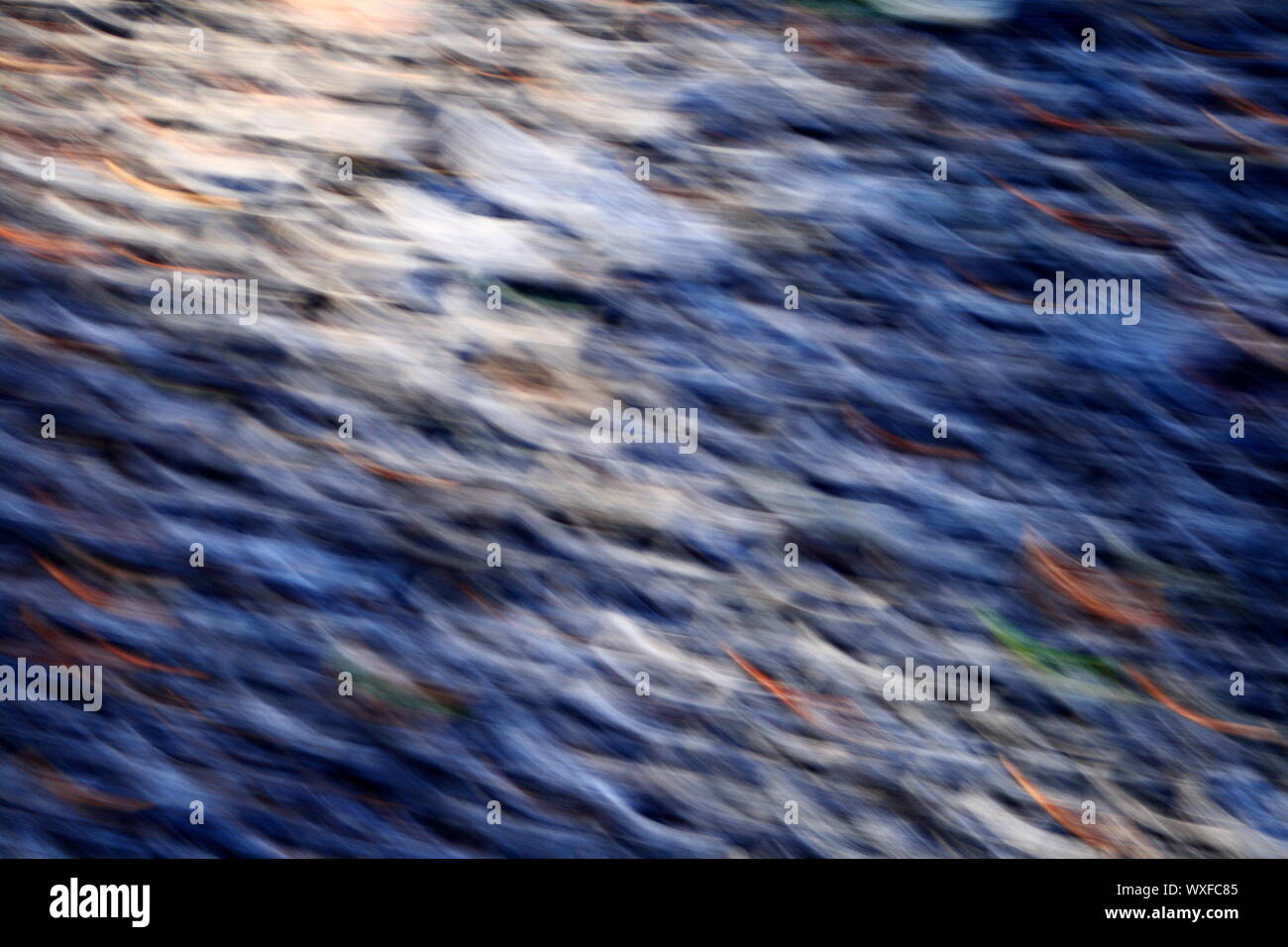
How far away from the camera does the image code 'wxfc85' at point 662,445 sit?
104cm

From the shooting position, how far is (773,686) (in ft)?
3.49

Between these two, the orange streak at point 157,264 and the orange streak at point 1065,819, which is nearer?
the orange streak at point 1065,819

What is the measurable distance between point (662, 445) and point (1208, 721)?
1.94 ft

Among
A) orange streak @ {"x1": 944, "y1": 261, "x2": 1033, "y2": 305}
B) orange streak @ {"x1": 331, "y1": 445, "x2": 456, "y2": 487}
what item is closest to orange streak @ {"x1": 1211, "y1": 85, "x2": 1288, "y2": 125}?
orange streak @ {"x1": 944, "y1": 261, "x2": 1033, "y2": 305}

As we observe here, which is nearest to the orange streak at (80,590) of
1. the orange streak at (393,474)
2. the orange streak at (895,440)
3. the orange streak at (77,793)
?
the orange streak at (77,793)

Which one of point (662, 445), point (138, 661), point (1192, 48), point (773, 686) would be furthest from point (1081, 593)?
point (138, 661)

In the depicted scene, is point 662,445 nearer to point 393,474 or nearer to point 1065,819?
point 393,474

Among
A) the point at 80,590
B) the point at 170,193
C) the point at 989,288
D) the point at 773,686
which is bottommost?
the point at 773,686

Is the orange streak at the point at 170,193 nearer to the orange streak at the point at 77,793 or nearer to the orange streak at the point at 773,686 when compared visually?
the orange streak at the point at 77,793

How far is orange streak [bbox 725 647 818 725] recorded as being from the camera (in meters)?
1.06

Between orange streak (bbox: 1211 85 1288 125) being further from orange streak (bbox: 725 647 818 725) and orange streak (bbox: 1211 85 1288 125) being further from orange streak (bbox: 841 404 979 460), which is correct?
orange streak (bbox: 725 647 818 725)

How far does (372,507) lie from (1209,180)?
0.92m

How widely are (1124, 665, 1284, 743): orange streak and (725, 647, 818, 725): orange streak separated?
12.5 inches
